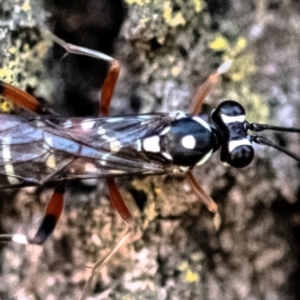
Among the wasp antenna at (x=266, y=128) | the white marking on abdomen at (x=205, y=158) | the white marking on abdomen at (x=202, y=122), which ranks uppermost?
the white marking on abdomen at (x=202, y=122)

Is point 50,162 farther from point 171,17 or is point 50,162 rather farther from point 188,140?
point 171,17

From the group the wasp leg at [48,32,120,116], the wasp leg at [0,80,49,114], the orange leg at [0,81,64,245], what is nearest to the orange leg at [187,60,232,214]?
the wasp leg at [48,32,120,116]

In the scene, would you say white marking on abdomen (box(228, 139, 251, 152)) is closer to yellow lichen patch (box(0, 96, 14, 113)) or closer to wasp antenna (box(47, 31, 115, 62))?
wasp antenna (box(47, 31, 115, 62))

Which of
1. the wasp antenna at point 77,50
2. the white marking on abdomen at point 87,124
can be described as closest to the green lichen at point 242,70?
the wasp antenna at point 77,50

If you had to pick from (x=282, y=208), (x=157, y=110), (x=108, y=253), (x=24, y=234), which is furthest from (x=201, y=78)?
(x=24, y=234)

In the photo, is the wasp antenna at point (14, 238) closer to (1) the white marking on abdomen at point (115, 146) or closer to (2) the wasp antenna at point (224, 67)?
(1) the white marking on abdomen at point (115, 146)

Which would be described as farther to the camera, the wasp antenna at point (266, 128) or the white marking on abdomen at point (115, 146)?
the white marking on abdomen at point (115, 146)

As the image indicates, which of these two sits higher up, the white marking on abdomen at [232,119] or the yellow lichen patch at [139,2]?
the yellow lichen patch at [139,2]
